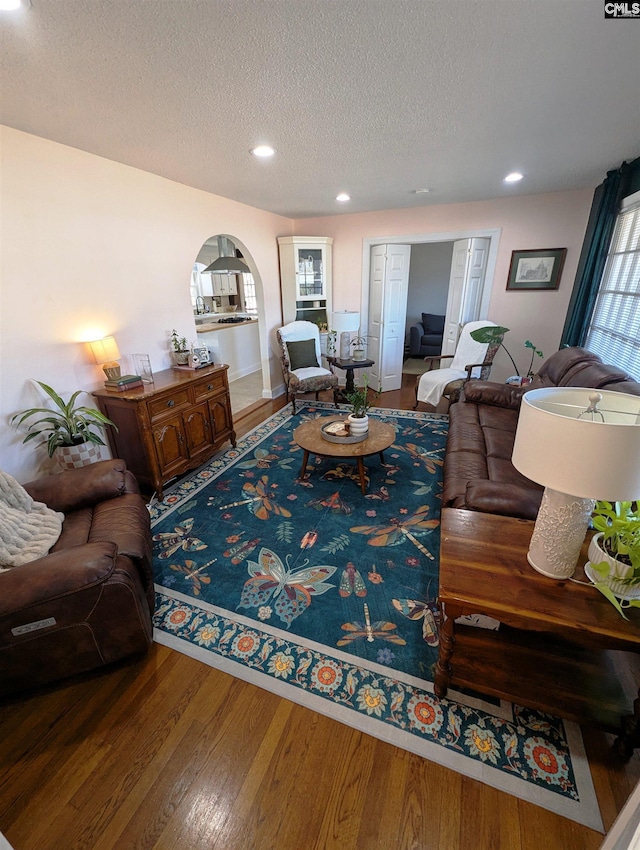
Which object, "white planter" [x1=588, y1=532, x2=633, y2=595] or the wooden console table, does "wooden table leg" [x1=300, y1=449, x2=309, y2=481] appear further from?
"white planter" [x1=588, y1=532, x2=633, y2=595]

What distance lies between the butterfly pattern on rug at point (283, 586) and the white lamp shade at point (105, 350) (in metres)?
1.84

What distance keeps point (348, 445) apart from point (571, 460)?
1.89 meters

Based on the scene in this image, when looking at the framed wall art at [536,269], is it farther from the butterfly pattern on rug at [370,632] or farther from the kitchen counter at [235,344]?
the butterfly pattern on rug at [370,632]

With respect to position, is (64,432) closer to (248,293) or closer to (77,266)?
(77,266)

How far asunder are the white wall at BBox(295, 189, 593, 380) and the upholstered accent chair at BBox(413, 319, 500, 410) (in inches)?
18.3

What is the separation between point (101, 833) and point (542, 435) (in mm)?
1889

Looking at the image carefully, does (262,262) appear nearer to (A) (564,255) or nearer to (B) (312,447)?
(B) (312,447)

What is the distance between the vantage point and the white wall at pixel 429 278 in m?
7.14

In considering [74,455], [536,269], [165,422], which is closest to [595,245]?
[536,269]

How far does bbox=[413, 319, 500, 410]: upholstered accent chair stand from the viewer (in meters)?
4.07

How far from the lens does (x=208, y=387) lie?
3.23 m

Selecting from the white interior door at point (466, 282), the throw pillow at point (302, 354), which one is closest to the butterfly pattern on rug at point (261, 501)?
the throw pillow at point (302, 354)

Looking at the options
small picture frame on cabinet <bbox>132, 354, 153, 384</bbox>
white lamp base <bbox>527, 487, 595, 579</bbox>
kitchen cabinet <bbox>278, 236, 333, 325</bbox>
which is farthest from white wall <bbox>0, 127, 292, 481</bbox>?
white lamp base <bbox>527, 487, 595, 579</bbox>

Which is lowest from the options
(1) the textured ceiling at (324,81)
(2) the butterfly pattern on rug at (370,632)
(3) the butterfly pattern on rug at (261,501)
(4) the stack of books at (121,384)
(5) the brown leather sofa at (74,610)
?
(2) the butterfly pattern on rug at (370,632)
